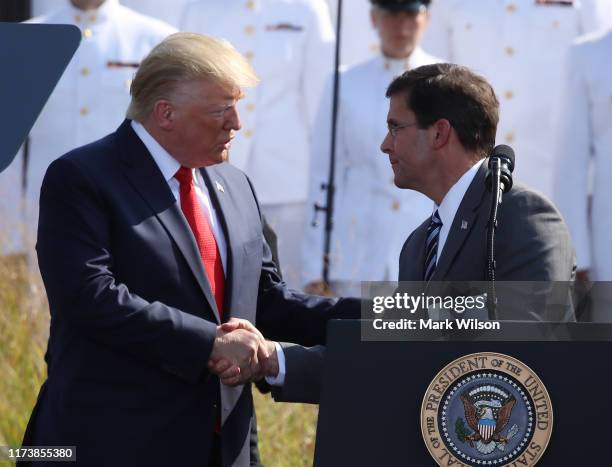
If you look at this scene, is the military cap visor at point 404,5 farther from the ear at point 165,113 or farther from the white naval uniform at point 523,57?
the ear at point 165,113

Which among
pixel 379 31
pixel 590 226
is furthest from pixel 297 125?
pixel 590 226

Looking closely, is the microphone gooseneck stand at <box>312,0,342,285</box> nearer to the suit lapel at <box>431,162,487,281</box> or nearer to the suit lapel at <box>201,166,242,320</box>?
the suit lapel at <box>201,166,242,320</box>

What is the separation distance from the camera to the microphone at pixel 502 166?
3.23m

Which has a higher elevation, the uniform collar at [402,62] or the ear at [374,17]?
the ear at [374,17]

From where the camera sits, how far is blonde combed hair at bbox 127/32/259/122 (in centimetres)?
365

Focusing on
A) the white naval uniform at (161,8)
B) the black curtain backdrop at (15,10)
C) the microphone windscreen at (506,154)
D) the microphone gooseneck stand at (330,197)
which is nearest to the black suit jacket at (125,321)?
the microphone windscreen at (506,154)

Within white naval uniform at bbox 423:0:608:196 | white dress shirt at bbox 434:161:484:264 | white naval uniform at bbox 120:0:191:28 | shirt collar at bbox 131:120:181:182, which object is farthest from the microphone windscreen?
white naval uniform at bbox 120:0:191:28

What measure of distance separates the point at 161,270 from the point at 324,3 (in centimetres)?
373

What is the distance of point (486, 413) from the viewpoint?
2.95 metres

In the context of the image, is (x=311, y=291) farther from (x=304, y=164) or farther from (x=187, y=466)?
(x=187, y=466)

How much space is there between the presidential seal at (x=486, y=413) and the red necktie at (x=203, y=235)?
826 mm

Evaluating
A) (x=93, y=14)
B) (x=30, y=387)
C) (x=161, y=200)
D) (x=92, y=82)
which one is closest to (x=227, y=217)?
(x=161, y=200)

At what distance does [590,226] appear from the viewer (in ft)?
20.6

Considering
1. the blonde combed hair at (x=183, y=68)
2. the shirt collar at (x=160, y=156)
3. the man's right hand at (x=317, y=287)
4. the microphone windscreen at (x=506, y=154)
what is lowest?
the microphone windscreen at (x=506, y=154)
